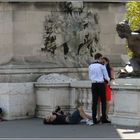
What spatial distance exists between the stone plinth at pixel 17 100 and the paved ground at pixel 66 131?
129 centimetres

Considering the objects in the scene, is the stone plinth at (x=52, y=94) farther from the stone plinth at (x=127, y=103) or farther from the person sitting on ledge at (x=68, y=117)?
the stone plinth at (x=127, y=103)

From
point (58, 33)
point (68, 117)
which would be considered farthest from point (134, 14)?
point (68, 117)

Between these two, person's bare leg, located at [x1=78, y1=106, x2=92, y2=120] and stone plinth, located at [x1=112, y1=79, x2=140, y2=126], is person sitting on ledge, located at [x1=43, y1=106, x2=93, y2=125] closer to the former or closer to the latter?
person's bare leg, located at [x1=78, y1=106, x2=92, y2=120]

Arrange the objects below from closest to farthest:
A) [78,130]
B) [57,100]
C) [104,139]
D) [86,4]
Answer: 1. [104,139]
2. [78,130]
3. [57,100]
4. [86,4]

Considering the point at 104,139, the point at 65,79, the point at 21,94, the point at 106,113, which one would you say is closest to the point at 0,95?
the point at 21,94

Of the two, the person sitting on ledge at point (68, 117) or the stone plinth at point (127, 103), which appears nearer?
the stone plinth at point (127, 103)

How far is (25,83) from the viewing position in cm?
2067

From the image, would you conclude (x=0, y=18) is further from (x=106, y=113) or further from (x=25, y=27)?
(x=106, y=113)

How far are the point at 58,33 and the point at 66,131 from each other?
5.96m

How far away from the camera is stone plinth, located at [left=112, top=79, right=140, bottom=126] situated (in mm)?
17188

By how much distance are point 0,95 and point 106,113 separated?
375cm

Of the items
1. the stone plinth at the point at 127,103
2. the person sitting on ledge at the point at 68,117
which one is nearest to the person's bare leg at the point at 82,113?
the person sitting on ledge at the point at 68,117

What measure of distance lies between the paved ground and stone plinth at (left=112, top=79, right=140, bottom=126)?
0.29m

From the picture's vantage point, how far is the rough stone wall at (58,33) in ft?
69.1
